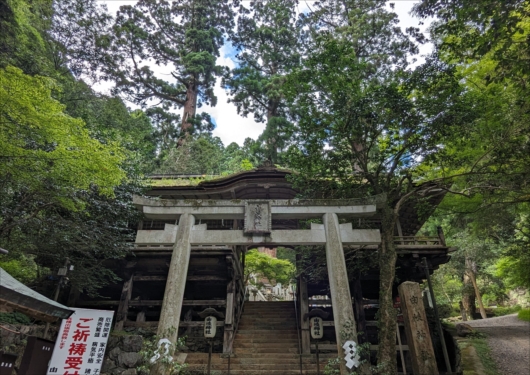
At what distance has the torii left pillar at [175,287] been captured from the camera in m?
6.08

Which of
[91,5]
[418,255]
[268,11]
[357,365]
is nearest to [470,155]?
[418,255]

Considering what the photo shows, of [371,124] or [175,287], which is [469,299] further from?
[175,287]

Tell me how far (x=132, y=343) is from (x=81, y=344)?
5.75ft

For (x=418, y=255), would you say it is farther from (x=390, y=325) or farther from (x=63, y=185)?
(x=63, y=185)

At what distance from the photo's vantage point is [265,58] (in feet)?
77.3

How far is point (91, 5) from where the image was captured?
51.2 feet

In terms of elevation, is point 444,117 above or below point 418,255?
above

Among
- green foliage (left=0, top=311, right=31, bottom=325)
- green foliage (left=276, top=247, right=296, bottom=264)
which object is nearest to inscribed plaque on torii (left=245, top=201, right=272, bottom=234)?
green foliage (left=0, top=311, right=31, bottom=325)

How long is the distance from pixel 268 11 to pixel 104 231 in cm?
2181

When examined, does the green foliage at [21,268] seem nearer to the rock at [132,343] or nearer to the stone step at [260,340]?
the rock at [132,343]

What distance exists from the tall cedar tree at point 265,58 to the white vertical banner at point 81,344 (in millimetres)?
14433

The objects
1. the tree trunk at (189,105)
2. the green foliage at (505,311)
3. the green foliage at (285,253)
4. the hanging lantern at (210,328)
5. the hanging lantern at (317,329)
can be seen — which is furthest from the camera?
the tree trunk at (189,105)

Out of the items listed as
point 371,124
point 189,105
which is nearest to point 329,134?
point 371,124

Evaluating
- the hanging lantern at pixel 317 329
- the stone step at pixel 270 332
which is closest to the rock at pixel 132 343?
the stone step at pixel 270 332
